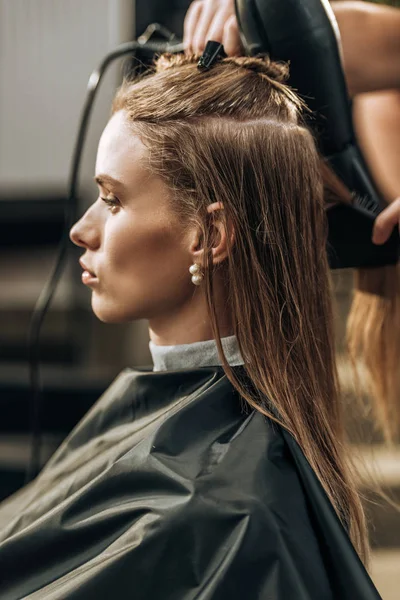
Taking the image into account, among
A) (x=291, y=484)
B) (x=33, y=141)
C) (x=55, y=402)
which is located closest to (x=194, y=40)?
(x=291, y=484)

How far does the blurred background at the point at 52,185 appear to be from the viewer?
11.0 feet

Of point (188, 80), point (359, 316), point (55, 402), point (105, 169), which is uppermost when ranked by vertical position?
point (188, 80)

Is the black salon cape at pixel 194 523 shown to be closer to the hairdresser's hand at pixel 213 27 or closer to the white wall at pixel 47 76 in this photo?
the hairdresser's hand at pixel 213 27

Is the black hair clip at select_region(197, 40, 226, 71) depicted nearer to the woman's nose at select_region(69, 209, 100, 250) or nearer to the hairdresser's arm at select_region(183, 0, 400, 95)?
the hairdresser's arm at select_region(183, 0, 400, 95)

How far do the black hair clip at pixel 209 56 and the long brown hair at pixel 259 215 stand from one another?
2cm

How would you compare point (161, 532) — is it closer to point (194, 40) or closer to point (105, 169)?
point (105, 169)

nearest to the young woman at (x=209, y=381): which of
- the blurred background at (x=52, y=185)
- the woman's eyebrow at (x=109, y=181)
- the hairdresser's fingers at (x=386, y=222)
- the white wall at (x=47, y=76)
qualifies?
the woman's eyebrow at (x=109, y=181)

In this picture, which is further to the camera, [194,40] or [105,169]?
[194,40]

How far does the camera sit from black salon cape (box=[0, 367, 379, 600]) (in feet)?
3.04

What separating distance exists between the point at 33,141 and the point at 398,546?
251 centimetres

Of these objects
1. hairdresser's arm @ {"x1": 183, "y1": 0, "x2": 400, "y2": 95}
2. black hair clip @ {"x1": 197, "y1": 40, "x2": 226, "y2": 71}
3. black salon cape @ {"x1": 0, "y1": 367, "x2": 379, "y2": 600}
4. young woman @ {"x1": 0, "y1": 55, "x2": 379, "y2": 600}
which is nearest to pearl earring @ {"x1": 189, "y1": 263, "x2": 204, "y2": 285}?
young woman @ {"x1": 0, "y1": 55, "x2": 379, "y2": 600}

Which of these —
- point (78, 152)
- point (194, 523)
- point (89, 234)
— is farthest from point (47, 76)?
point (194, 523)

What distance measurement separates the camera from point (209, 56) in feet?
3.86

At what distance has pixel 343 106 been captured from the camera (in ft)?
4.17
